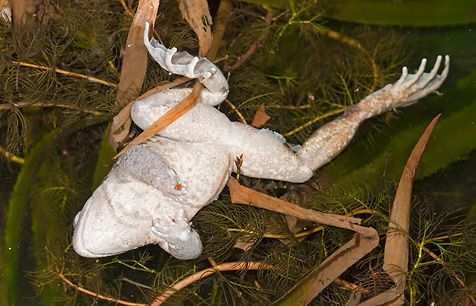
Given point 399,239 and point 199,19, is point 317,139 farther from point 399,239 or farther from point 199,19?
point 199,19

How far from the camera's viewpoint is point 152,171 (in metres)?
1.50

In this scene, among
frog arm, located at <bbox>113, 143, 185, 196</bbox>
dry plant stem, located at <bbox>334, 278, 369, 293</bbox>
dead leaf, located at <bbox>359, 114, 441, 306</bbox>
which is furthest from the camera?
dry plant stem, located at <bbox>334, 278, 369, 293</bbox>

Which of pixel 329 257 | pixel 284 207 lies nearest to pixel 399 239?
pixel 329 257

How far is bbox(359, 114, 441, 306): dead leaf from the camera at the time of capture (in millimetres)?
1615

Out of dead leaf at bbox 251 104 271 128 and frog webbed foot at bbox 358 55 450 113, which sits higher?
frog webbed foot at bbox 358 55 450 113

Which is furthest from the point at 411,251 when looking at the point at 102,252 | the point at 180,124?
the point at 102,252

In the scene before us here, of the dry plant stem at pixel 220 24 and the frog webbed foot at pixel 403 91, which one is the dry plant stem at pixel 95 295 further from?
the frog webbed foot at pixel 403 91

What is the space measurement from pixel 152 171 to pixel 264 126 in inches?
20.3

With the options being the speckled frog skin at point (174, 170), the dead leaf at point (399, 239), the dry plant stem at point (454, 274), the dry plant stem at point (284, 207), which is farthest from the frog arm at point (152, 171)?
the dry plant stem at point (454, 274)

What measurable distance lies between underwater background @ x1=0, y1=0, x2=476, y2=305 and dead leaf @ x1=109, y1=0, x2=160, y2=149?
32mm

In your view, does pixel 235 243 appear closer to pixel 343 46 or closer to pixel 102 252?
pixel 102 252

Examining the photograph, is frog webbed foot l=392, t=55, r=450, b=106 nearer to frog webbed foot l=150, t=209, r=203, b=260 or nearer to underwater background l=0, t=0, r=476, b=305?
underwater background l=0, t=0, r=476, b=305

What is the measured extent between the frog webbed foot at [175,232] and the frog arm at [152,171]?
7 cm

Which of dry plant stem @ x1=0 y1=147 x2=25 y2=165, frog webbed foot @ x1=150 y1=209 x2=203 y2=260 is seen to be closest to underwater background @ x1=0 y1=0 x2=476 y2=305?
dry plant stem @ x1=0 y1=147 x2=25 y2=165
